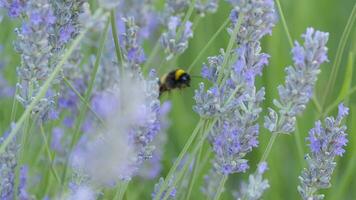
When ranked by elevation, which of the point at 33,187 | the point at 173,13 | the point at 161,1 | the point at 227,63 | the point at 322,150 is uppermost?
the point at 161,1

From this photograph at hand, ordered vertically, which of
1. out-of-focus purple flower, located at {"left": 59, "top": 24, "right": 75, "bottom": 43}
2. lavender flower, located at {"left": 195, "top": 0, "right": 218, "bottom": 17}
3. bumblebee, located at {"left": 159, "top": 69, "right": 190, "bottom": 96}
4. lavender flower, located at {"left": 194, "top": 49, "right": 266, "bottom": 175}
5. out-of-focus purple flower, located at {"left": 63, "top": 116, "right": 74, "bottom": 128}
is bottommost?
out-of-focus purple flower, located at {"left": 63, "top": 116, "right": 74, "bottom": 128}

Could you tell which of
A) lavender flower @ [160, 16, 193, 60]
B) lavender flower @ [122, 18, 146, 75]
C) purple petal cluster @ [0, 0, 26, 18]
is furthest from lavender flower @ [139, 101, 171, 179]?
purple petal cluster @ [0, 0, 26, 18]

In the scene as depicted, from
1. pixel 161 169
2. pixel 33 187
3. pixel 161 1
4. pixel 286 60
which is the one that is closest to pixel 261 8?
pixel 33 187

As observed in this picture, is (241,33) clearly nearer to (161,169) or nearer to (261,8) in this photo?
(261,8)

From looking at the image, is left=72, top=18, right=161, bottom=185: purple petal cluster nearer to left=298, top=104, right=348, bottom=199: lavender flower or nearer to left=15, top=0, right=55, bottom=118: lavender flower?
left=15, top=0, right=55, bottom=118: lavender flower

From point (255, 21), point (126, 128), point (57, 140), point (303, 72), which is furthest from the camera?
point (57, 140)

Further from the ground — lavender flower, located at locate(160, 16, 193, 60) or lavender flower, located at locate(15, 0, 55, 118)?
lavender flower, located at locate(160, 16, 193, 60)

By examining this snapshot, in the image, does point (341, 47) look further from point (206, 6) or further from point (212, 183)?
point (212, 183)

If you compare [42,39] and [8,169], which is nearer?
[42,39]

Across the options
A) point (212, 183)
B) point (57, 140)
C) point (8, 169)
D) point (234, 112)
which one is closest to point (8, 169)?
point (8, 169)
